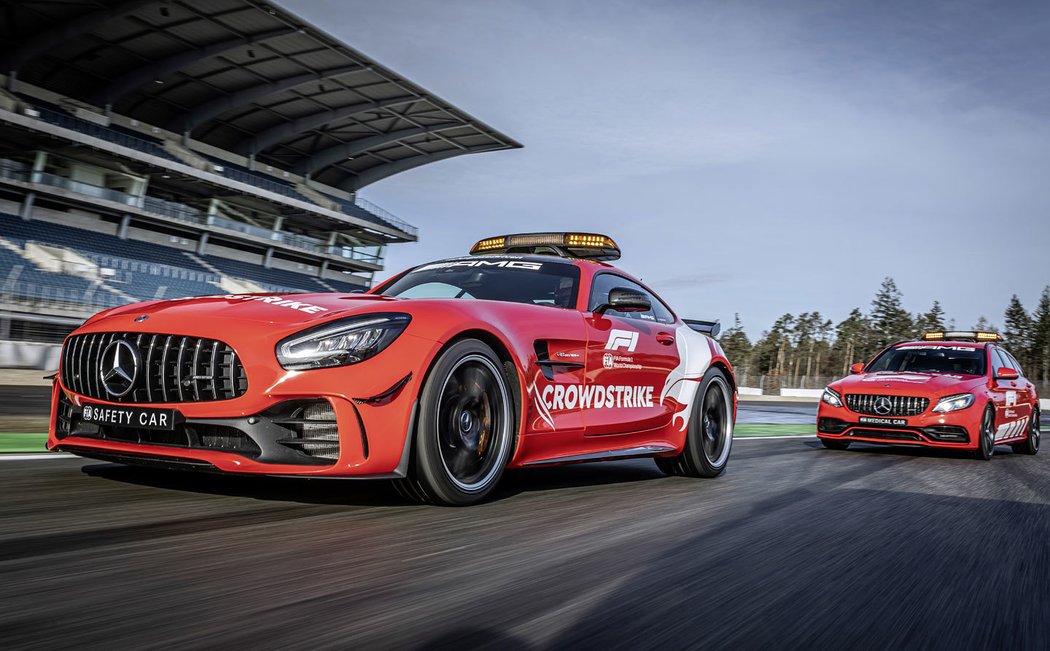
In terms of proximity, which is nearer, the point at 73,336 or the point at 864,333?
the point at 73,336

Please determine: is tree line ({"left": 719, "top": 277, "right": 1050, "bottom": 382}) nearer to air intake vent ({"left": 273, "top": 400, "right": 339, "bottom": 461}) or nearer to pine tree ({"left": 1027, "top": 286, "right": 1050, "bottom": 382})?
pine tree ({"left": 1027, "top": 286, "right": 1050, "bottom": 382})

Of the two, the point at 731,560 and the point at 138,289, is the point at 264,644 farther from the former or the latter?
the point at 138,289

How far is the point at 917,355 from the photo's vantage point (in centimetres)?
1130

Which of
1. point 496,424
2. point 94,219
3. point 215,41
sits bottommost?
point 496,424

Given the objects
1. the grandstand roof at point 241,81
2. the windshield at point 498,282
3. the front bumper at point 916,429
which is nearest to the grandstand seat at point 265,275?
the grandstand roof at point 241,81

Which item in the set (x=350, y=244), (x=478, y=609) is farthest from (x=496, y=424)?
(x=350, y=244)

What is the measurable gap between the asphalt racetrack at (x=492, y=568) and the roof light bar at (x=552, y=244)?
2.50 metres

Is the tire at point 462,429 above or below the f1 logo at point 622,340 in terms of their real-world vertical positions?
below

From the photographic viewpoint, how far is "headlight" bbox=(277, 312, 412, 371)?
3.62m

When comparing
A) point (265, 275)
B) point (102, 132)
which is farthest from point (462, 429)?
point (265, 275)

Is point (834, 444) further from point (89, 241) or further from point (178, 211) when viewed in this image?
point (178, 211)

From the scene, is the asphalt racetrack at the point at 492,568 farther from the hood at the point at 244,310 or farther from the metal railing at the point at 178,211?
the metal railing at the point at 178,211

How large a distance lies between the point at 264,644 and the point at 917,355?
10928mm

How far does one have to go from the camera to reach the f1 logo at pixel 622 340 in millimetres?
5316
